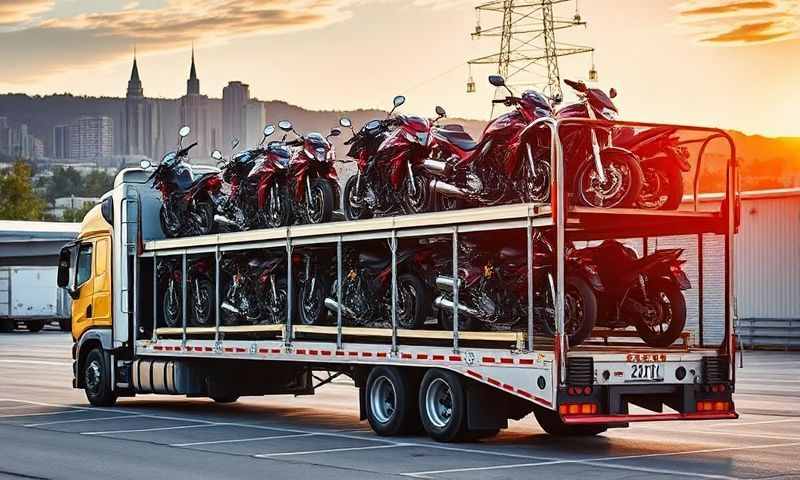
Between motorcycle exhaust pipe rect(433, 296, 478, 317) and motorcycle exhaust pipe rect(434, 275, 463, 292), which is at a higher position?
motorcycle exhaust pipe rect(434, 275, 463, 292)

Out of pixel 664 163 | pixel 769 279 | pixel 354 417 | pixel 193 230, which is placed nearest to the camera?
pixel 664 163

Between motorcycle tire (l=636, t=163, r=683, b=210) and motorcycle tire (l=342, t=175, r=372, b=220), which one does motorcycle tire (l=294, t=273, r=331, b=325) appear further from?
motorcycle tire (l=636, t=163, r=683, b=210)

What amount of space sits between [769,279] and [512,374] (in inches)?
1206

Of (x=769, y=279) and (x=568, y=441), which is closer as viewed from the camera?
(x=568, y=441)

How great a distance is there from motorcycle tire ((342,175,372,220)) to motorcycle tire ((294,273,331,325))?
958 millimetres

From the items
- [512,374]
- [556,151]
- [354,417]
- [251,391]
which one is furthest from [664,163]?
[251,391]

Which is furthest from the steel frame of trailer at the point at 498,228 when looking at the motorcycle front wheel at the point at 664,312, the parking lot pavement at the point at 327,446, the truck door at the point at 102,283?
the truck door at the point at 102,283

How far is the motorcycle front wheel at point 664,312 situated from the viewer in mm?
16766

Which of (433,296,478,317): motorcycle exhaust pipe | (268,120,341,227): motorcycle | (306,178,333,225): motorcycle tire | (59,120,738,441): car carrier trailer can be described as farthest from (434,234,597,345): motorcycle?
(268,120,341,227): motorcycle

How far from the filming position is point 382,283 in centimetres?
1814

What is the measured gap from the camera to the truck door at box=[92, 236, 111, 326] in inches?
921

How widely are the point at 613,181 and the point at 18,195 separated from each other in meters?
143

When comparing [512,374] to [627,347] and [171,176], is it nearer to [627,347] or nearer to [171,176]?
[627,347]

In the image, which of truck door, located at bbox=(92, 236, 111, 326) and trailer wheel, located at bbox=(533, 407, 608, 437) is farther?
truck door, located at bbox=(92, 236, 111, 326)
